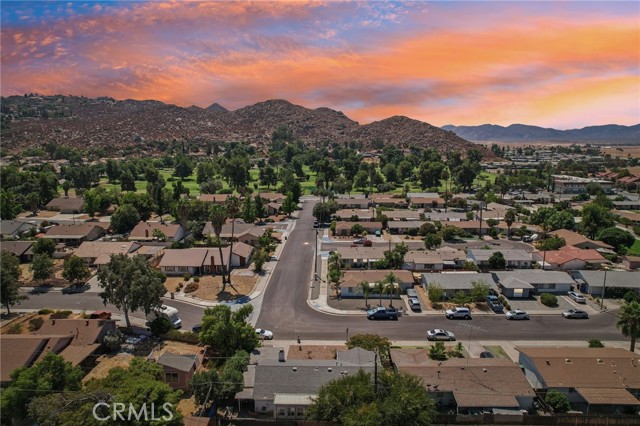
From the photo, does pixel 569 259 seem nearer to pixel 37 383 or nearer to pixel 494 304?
pixel 494 304

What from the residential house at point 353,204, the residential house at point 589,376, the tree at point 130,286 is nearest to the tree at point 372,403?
the residential house at point 589,376

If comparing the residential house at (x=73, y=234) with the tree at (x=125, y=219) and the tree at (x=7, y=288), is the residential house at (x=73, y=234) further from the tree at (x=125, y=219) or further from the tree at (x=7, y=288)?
the tree at (x=7, y=288)

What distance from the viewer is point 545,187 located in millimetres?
154250

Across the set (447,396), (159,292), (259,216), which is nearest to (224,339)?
(159,292)

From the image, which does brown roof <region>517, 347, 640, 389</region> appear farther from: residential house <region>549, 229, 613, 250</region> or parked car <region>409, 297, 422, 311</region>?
residential house <region>549, 229, 613, 250</region>

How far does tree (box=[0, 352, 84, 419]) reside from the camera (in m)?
29.2

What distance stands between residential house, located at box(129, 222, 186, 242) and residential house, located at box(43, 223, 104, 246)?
7.15 m

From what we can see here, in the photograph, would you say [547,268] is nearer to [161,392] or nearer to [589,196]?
[161,392]

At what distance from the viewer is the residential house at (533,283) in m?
56.6

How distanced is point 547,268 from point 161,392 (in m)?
61.2

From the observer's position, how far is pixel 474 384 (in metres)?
34.0

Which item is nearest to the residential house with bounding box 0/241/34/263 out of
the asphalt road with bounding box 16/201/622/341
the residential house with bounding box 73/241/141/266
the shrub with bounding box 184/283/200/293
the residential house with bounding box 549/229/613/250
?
the residential house with bounding box 73/241/141/266

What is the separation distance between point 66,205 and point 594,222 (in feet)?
409

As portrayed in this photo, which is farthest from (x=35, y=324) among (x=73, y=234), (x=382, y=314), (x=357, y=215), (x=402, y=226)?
(x=357, y=215)
